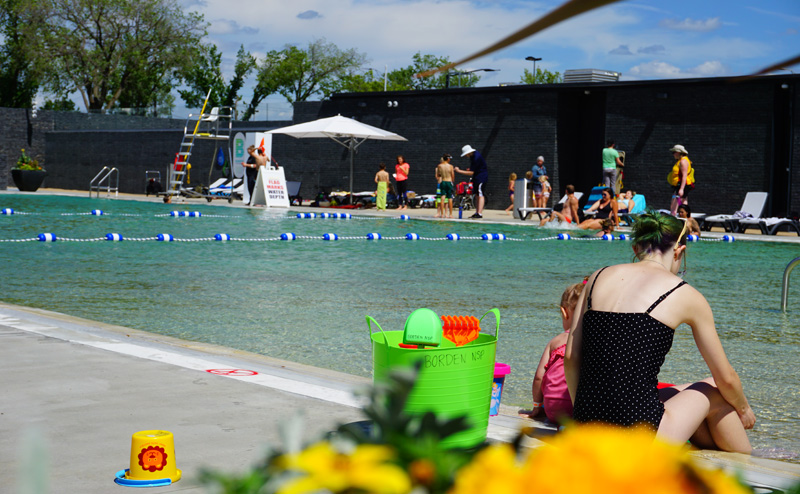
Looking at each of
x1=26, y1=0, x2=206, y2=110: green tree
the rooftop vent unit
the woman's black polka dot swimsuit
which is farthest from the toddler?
x1=26, y1=0, x2=206, y2=110: green tree

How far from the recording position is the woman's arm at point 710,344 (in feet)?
12.5

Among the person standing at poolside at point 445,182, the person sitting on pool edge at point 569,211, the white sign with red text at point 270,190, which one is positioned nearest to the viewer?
the person sitting on pool edge at point 569,211

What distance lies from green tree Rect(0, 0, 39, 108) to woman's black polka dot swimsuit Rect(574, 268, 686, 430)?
66281 millimetres

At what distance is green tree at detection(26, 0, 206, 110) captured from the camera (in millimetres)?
63375

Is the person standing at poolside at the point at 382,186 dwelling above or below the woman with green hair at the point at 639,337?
above

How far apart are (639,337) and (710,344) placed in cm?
40

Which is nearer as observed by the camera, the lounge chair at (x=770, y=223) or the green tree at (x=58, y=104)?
the lounge chair at (x=770, y=223)

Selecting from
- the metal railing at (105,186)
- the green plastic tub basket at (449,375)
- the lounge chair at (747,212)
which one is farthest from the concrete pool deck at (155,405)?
the metal railing at (105,186)

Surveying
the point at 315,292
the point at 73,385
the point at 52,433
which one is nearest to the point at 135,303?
the point at 315,292

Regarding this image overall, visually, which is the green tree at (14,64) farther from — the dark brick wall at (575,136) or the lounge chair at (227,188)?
the lounge chair at (227,188)

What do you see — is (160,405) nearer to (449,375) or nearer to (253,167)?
(449,375)

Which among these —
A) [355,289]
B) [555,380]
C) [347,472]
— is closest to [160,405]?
[555,380]

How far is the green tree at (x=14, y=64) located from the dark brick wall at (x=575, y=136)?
28.5 metres

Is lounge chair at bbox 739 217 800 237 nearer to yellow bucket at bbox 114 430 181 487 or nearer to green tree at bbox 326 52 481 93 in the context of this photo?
yellow bucket at bbox 114 430 181 487
